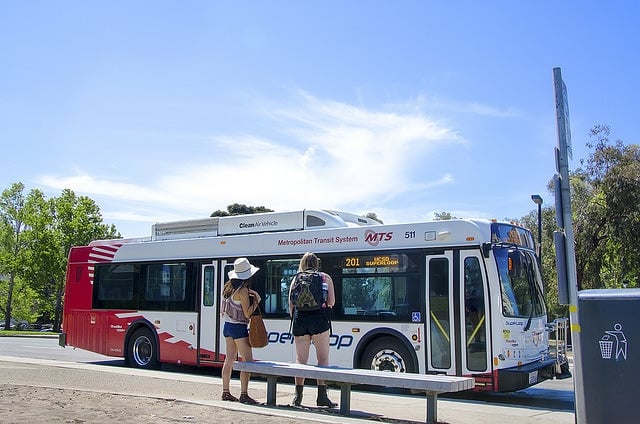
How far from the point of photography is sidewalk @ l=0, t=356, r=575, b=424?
6.96m

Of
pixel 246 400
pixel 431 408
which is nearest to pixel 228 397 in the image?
pixel 246 400

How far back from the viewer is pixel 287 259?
12523 millimetres

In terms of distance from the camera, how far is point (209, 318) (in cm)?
1334

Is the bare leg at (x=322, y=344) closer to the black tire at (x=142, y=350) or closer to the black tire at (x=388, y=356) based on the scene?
the black tire at (x=388, y=356)

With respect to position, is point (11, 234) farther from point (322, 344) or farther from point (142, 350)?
point (322, 344)

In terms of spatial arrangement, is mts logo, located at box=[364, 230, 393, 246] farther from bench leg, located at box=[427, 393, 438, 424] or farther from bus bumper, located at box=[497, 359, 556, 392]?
Answer: bench leg, located at box=[427, 393, 438, 424]

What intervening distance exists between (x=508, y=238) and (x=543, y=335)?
1.78m

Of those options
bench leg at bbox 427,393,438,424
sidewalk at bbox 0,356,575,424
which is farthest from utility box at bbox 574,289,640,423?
sidewalk at bbox 0,356,575,424

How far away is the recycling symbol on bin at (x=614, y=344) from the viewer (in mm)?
6043

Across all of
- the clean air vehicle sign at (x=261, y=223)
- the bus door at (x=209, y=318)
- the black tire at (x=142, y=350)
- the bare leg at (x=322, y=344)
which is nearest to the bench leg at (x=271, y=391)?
the bare leg at (x=322, y=344)

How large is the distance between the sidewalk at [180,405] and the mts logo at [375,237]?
2.80 meters

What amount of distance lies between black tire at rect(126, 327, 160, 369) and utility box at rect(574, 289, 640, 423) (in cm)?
1027

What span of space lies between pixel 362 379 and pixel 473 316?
11.0ft

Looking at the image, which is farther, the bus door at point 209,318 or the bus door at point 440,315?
the bus door at point 209,318
